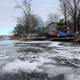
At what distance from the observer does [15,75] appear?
6762 millimetres

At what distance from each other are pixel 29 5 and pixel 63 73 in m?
46.3

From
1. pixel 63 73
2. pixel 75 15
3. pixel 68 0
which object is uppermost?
pixel 68 0

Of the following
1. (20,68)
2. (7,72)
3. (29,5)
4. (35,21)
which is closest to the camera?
(7,72)

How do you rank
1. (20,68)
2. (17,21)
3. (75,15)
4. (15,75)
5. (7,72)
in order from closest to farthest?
(15,75), (7,72), (20,68), (75,15), (17,21)

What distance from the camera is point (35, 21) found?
77.0 m

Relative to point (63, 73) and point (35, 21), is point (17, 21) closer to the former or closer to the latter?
point (35, 21)

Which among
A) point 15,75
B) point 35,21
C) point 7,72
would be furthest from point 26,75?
point 35,21

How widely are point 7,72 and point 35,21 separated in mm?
70111

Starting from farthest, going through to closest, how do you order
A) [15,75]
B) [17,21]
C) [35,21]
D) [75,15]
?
[35,21], [17,21], [75,15], [15,75]

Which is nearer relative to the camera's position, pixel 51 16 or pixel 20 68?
pixel 20 68

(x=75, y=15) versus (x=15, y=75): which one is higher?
(x=75, y=15)

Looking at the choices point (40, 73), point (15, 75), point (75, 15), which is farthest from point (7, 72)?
point (75, 15)

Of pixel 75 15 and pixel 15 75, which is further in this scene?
pixel 75 15

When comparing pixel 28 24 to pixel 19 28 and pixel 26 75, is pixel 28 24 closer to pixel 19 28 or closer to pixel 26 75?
pixel 19 28
